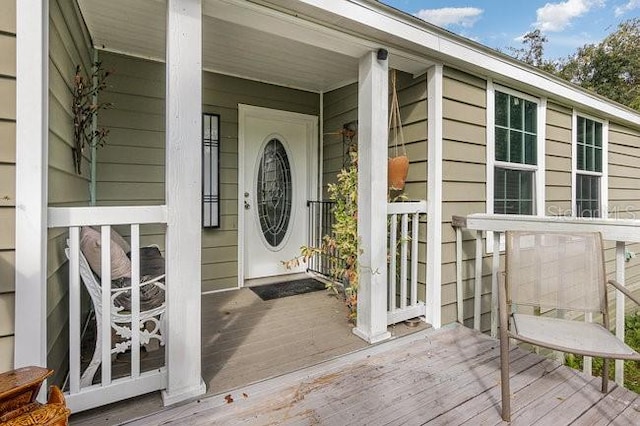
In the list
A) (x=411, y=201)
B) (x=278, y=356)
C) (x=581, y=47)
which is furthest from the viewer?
(x=581, y=47)

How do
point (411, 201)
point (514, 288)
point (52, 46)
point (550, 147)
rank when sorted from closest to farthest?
point (52, 46), point (514, 288), point (411, 201), point (550, 147)

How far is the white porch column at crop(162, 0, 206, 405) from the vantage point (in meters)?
1.62

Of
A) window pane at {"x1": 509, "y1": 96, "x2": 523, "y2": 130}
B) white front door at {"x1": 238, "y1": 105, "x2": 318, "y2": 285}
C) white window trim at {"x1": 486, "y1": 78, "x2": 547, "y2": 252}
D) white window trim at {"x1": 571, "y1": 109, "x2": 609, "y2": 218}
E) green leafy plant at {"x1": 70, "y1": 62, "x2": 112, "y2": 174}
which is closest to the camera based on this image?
green leafy plant at {"x1": 70, "y1": 62, "x2": 112, "y2": 174}

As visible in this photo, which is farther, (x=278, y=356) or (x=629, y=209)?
(x=629, y=209)

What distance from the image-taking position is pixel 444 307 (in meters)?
2.72

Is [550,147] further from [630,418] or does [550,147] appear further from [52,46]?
[52,46]

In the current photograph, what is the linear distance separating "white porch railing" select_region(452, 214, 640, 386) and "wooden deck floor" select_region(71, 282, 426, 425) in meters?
0.58

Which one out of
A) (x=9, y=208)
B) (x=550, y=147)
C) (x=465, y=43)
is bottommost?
(x=9, y=208)

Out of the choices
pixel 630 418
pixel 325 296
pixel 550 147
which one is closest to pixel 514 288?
pixel 630 418

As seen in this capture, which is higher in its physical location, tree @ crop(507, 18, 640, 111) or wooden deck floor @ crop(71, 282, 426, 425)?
tree @ crop(507, 18, 640, 111)

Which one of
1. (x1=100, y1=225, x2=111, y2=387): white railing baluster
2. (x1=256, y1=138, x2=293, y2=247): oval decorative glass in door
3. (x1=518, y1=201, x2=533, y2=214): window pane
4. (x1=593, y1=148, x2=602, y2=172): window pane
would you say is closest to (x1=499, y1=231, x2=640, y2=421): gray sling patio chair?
(x1=518, y1=201, x2=533, y2=214): window pane

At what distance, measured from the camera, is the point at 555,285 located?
1.91 metres

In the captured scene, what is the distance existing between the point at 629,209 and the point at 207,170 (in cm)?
→ 618

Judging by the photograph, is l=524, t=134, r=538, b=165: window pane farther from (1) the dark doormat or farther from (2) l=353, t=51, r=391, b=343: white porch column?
(1) the dark doormat
